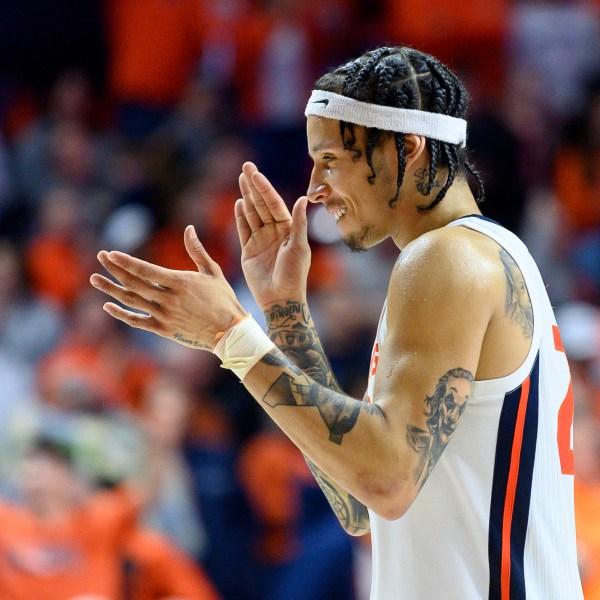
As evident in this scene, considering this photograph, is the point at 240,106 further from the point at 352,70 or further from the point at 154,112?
the point at 352,70

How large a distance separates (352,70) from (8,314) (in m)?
4.77

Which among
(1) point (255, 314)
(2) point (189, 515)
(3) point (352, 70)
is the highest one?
(3) point (352, 70)

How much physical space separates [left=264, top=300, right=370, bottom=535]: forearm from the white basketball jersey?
0.41 metres

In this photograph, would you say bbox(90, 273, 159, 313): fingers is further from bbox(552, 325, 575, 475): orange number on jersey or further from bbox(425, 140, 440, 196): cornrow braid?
bbox(552, 325, 575, 475): orange number on jersey

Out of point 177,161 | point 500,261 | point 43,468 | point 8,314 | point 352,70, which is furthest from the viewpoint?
point 177,161

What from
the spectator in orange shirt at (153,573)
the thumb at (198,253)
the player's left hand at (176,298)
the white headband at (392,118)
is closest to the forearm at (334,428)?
the player's left hand at (176,298)

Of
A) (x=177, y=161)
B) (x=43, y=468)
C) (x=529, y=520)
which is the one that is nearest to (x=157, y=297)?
(x=529, y=520)

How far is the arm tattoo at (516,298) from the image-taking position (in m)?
2.45

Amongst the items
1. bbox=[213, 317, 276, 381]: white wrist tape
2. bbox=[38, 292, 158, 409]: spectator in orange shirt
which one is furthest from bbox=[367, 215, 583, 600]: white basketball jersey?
bbox=[38, 292, 158, 409]: spectator in orange shirt

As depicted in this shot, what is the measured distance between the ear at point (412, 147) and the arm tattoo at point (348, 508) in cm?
81

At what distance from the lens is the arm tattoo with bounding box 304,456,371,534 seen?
2.98 meters

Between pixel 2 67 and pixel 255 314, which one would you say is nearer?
pixel 255 314

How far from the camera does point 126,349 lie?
7.01 meters

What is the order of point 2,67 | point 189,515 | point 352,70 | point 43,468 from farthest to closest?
point 2,67, point 189,515, point 43,468, point 352,70
